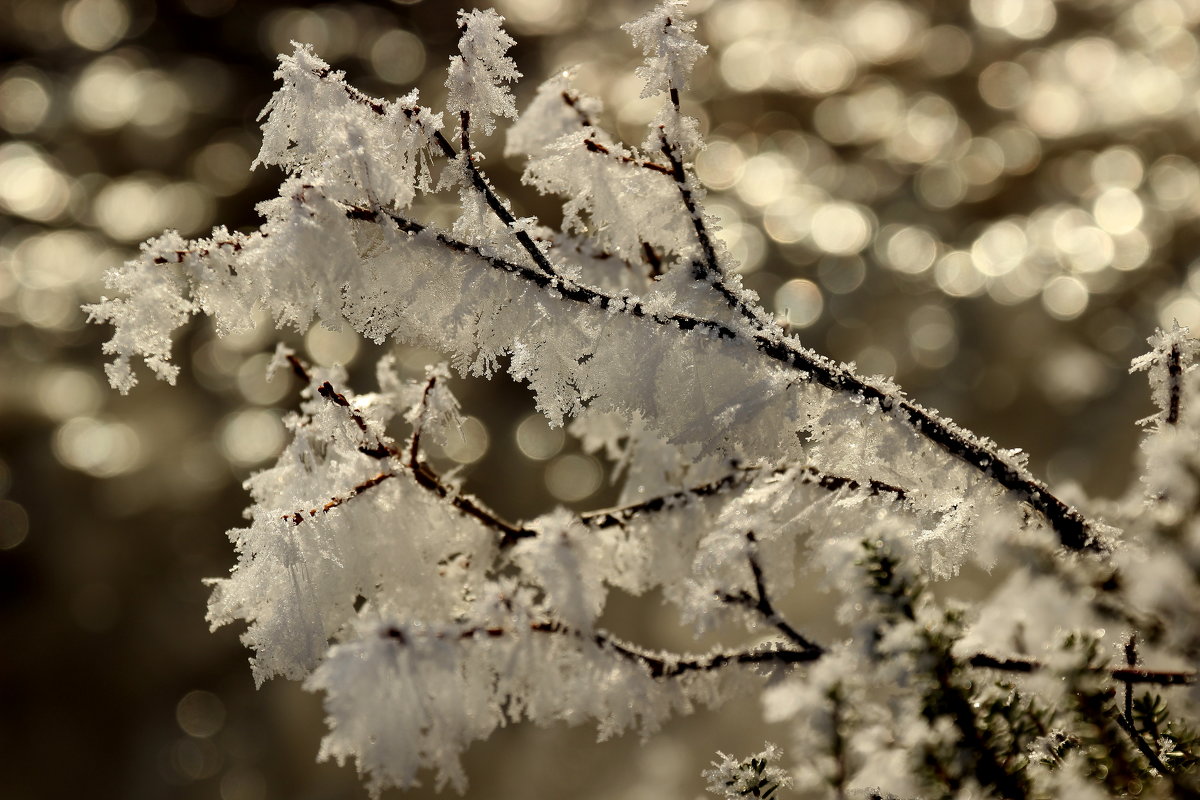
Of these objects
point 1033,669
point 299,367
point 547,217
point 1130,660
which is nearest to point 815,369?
point 1033,669

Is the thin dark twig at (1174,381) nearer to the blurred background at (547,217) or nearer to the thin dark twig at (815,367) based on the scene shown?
the thin dark twig at (815,367)

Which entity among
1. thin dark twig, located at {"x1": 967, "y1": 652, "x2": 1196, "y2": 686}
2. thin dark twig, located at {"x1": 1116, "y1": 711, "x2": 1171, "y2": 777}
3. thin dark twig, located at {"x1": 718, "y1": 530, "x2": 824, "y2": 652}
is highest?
thin dark twig, located at {"x1": 1116, "y1": 711, "x2": 1171, "y2": 777}

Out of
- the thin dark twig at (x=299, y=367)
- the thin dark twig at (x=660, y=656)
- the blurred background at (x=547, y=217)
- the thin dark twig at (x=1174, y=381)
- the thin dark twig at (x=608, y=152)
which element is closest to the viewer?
the thin dark twig at (x=660, y=656)

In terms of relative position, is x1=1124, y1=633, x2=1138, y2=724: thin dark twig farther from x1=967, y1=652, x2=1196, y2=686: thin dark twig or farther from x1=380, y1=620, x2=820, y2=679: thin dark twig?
x1=380, y1=620, x2=820, y2=679: thin dark twig

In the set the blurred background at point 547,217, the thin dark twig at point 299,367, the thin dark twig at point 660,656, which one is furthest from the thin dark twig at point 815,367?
the blurred background at point 547,217

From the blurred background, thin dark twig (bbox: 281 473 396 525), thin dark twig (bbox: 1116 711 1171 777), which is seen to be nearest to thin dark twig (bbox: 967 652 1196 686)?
thin dark twig (bbox: 1116 711 1171 777)

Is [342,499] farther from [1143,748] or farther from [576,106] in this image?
[1143,748]

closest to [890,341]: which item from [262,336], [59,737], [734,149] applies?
[734,149]
